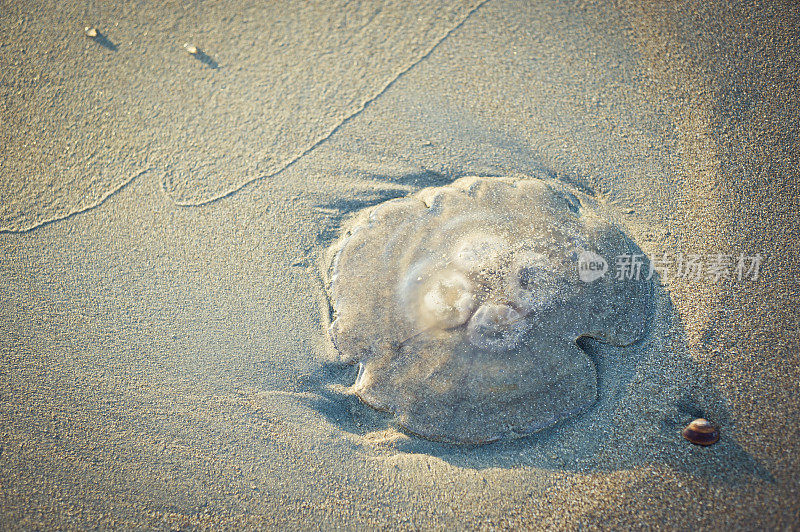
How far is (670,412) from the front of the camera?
2285 mm

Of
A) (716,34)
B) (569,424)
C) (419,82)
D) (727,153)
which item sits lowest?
(569,424)

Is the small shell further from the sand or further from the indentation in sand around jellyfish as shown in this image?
the indentation in sand around jellyfish

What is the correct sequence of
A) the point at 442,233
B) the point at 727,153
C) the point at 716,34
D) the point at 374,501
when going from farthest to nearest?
1. the point at 716,34
2. the point at 727,153
3. the point at 442,233
4. the point at 374,501

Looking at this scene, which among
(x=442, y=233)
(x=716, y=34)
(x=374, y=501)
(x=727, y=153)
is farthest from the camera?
(x=716, y=34)

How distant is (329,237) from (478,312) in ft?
3.26

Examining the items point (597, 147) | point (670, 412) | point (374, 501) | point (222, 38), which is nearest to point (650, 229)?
point (597, 147)

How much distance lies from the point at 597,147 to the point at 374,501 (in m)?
2.42

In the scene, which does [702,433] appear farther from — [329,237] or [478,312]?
[329,237]

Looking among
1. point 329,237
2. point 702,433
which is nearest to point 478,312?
point 329,237

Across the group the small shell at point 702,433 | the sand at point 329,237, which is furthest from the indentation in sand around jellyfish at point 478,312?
the small shell at point 702,433

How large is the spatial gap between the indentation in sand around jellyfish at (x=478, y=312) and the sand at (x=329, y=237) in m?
0.15

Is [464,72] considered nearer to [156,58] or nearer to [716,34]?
[716,34]

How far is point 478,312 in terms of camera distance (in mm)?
2242

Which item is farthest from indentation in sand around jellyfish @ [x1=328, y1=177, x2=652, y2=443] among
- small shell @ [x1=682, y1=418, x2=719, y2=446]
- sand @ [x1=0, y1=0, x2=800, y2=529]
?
small shell @ [x1=682, y1=418, x2=719, y2=446]
